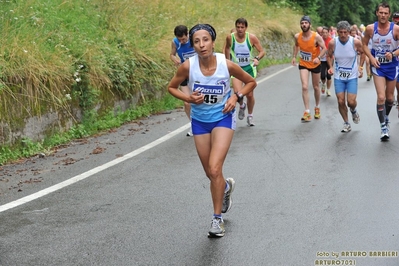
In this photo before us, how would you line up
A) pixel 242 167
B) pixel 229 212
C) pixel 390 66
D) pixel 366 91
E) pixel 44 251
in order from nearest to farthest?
pixel 44 251, pixel 229 212, pixel 242 167, pixel 390 66, pixel 366 91

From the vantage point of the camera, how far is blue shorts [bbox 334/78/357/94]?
39.8ft

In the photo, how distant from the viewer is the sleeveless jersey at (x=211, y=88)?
671 centimetres

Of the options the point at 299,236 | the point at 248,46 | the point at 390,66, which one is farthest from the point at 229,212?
the point at 248,46

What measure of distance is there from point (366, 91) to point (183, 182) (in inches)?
446

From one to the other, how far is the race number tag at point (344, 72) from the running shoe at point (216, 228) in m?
6.30

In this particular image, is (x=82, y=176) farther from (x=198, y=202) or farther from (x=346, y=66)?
(x=346, y=66)

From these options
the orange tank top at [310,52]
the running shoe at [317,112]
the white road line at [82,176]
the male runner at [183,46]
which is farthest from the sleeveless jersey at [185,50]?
the running shoe at [317,112]

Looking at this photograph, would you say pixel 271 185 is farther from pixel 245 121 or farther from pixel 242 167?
pixel 245 121

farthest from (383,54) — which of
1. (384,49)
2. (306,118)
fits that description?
(306,118)

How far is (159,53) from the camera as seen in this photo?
17.2 metres

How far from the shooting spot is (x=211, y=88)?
6.71 meters

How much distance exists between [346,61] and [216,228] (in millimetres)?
6476

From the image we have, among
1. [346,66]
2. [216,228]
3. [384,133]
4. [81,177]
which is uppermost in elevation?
[216,228]

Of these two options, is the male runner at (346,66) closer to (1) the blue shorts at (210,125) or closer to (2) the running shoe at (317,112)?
(2) the running shoe at (317,112)
